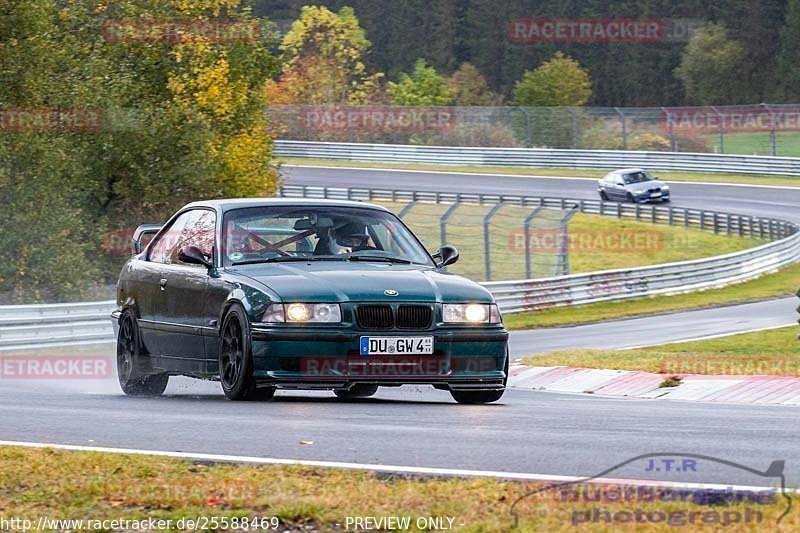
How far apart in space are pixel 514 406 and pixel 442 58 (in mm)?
103887

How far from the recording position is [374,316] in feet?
31.2

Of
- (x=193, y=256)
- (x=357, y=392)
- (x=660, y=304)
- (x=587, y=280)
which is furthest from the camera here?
(x=660, y=304)

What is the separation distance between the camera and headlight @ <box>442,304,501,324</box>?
968 centimetres

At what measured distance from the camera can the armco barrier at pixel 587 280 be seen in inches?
866

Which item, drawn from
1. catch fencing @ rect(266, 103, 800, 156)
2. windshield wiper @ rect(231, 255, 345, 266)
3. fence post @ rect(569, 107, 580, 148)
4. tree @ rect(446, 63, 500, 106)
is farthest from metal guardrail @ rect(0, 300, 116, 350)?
tree @ rect(446, 63, 500, 106)

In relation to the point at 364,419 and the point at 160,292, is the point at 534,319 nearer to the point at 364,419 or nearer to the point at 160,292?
the point at 160,292

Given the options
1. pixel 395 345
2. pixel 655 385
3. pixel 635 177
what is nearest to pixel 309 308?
pixel 395 345

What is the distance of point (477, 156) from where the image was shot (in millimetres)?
66938

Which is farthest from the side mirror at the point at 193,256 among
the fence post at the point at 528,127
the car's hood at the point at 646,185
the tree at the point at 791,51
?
the tree at the point at 791,51

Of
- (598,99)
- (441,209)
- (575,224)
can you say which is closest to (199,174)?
(441,209)

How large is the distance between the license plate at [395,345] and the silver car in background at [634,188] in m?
44.7

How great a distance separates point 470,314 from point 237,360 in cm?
167

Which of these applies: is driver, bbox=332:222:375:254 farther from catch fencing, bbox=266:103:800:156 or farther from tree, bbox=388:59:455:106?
tree, bbox=388:59:455:106

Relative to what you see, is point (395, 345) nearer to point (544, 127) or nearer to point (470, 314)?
point (470, 314)
